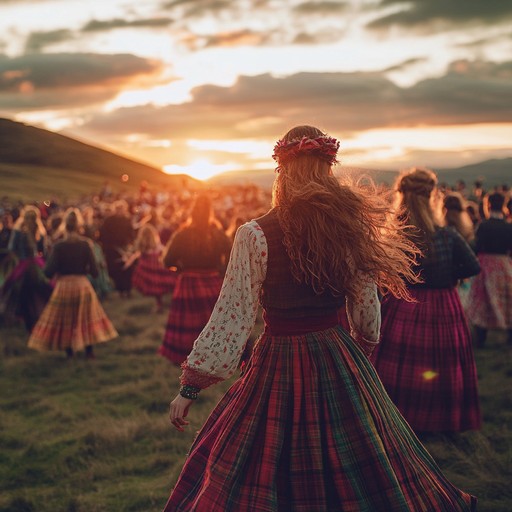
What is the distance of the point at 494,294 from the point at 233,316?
7378 millimetres

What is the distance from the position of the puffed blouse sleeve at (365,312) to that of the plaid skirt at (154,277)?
10.6 m

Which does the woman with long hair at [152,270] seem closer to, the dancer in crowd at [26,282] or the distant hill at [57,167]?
the dancer in crowd at [26,282]

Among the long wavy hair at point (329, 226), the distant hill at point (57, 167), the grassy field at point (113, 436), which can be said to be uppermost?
the distant hill at point (57, 167)

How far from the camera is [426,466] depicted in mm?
2770

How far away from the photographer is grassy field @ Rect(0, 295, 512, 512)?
194 inches

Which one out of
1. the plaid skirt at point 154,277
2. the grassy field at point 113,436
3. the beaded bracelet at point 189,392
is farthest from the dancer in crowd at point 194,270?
the plaid skirt at point 154,277

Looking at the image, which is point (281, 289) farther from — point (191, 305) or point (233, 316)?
point (191, 305)

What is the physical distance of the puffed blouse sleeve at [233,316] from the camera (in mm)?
2727

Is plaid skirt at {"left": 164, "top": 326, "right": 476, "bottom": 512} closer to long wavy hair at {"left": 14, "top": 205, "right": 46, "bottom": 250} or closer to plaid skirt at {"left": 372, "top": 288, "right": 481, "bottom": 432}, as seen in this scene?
plaid skirt at {"left": 372, "top": 288, "right": 481, "bottom": 432}

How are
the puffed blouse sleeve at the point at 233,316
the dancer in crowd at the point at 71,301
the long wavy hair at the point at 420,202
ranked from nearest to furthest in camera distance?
the puffed blouse sleeve at the point at 233,316, the long wavy hair at the point at 420,202, the dancer in crowd at the point at 71,301

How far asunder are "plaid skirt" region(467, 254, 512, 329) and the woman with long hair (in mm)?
6863

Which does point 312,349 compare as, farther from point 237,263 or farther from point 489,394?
point 489,394

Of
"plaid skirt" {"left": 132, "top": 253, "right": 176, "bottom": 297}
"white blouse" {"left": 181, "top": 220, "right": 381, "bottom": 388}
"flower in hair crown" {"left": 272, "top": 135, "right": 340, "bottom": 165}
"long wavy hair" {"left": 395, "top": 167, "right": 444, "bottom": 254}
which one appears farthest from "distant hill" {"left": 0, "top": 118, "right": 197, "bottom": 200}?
"white blouse" {"left": 181, "top": 220, "right": 381, "bottom": 388}

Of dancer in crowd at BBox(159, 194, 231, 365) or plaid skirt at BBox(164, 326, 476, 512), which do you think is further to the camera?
dancer in crowd at BBox(159, 194, 231, 365)
